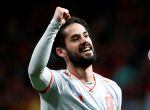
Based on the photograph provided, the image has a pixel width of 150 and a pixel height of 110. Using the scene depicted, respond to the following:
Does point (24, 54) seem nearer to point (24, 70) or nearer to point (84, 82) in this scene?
point (24, 70)

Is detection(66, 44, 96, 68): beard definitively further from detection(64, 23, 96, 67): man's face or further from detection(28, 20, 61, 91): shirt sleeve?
detection(28, 20, 61, 91): shirt sleeve

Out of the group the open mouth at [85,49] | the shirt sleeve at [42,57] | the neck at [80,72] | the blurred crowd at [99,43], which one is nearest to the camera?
the shirt sleeve at [42,57]

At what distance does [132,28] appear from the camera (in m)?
11.4

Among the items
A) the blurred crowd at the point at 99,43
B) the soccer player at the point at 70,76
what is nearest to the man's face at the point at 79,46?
the soccer player at the point at 70,76

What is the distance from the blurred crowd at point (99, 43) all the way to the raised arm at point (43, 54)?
402 centimetres

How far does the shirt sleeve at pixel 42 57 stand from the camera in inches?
213

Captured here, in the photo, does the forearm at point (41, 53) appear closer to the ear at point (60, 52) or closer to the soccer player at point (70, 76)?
the soccer player at point (70, 76)

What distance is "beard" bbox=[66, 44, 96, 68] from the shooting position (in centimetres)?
593

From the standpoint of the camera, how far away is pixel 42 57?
541 centimetres

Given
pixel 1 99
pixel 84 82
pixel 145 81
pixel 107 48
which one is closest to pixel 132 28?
pixel 107 48

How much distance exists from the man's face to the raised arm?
46 cm

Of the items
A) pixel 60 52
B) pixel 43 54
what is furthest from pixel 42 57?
pixel 60 52

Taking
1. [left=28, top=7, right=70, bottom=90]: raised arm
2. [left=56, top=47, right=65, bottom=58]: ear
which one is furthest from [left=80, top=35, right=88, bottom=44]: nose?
[left=28, top=7, right=70, bottom=90]: raised arm

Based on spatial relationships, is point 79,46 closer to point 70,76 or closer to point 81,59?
point 81,59
